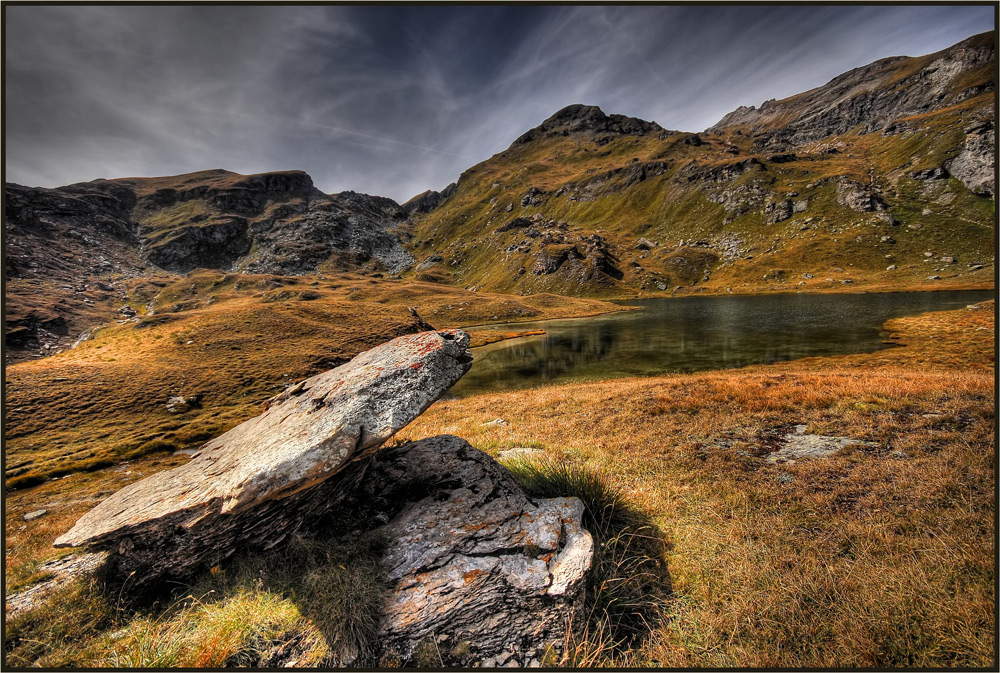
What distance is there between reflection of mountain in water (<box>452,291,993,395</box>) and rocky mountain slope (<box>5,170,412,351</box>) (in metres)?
73.8

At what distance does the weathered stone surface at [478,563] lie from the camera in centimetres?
452

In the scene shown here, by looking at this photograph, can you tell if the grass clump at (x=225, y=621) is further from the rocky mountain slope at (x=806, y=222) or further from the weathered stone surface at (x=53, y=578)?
the rocky mountain slope at (x=806, y=222)

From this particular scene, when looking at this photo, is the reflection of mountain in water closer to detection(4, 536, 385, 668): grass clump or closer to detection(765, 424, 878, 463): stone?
detection(765, 424, 878, 463): stone

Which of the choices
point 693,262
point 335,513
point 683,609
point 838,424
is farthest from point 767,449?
point 693,262

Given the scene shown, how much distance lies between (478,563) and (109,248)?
21413 centimetres

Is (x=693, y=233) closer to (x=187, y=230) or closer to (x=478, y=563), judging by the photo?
(x=478, y=563)

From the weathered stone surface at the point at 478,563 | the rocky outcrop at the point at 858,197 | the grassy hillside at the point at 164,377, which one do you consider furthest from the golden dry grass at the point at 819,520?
the rocky outcrop at the point at 858,197

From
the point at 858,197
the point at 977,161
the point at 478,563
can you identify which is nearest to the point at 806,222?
the point at 858,197

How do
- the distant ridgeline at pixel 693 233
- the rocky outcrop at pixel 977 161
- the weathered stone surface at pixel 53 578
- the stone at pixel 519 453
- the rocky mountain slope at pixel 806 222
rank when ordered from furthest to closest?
1. the rocky outcrop at pixel 977 161
2. the rocky mountain slope at pixel 806 222
3. the distant ridgeline at pixel 693 233
4. the stone at pixel 519 453
5. the weathered stone surface at pixel 53 578

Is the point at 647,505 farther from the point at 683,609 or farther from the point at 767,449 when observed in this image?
the point at 767,449

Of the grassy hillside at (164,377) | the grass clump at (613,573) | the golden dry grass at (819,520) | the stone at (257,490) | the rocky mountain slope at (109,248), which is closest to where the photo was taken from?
the golden dry grass at (819,520)

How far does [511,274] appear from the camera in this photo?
538ft

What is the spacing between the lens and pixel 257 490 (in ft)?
16.2

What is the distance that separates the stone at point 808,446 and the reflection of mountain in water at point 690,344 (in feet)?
66.0
